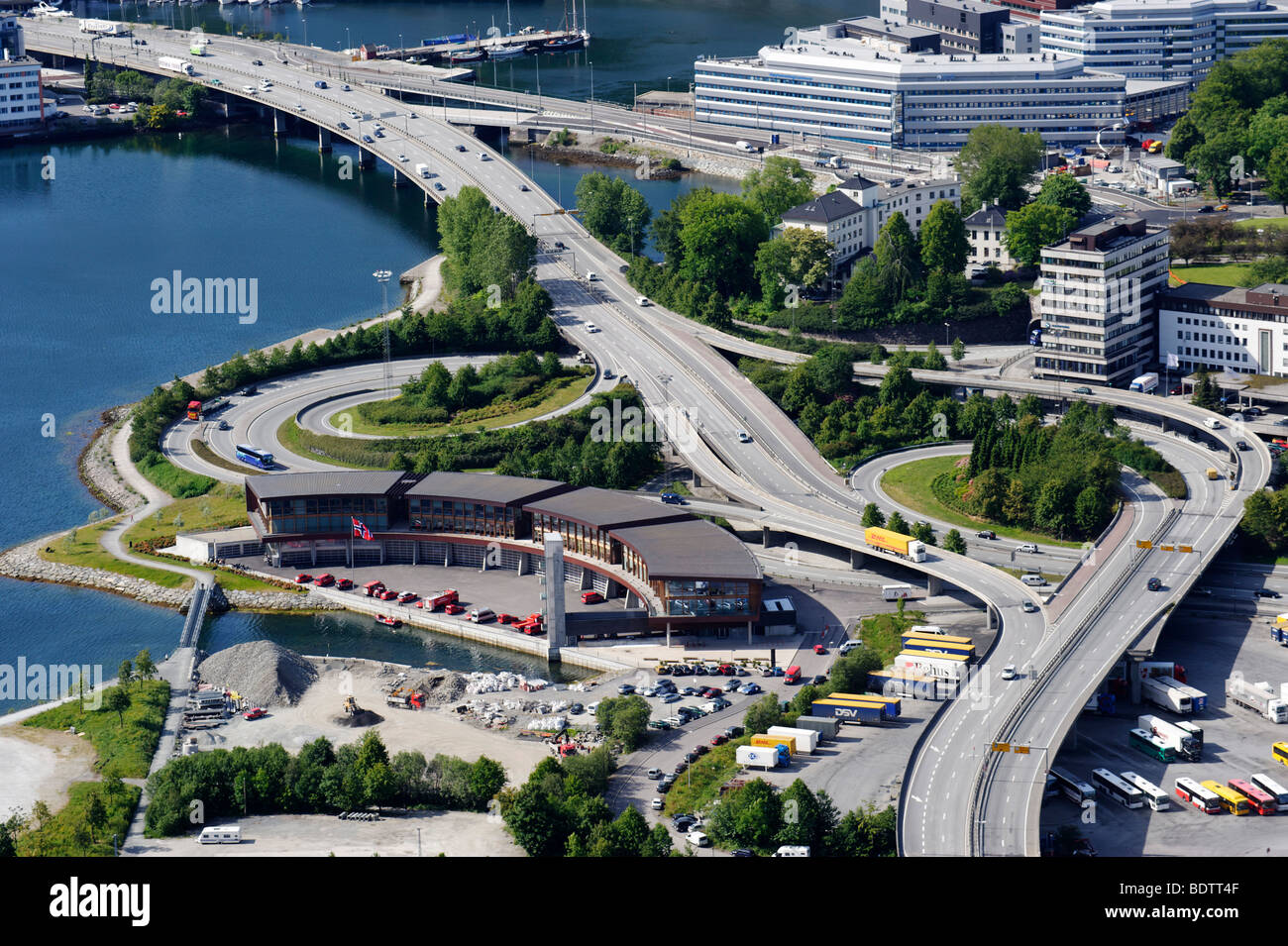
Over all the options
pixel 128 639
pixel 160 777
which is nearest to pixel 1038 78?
pixel 128 639

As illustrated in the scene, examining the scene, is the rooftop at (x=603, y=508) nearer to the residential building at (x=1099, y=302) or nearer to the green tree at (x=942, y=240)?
the residential building at (x=1099, y=302)

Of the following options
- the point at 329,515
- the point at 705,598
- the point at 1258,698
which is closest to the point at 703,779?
the point at 705,598

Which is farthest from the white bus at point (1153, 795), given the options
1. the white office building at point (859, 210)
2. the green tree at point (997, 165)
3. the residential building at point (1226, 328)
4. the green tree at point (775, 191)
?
the green tree at point (997, 165)

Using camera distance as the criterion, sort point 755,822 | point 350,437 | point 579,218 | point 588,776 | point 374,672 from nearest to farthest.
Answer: point 755,822, point 588,776, point 374,672, point 350,437, point 579,218

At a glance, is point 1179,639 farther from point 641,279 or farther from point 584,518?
point 641,279

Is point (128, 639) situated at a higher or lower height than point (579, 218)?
lower
